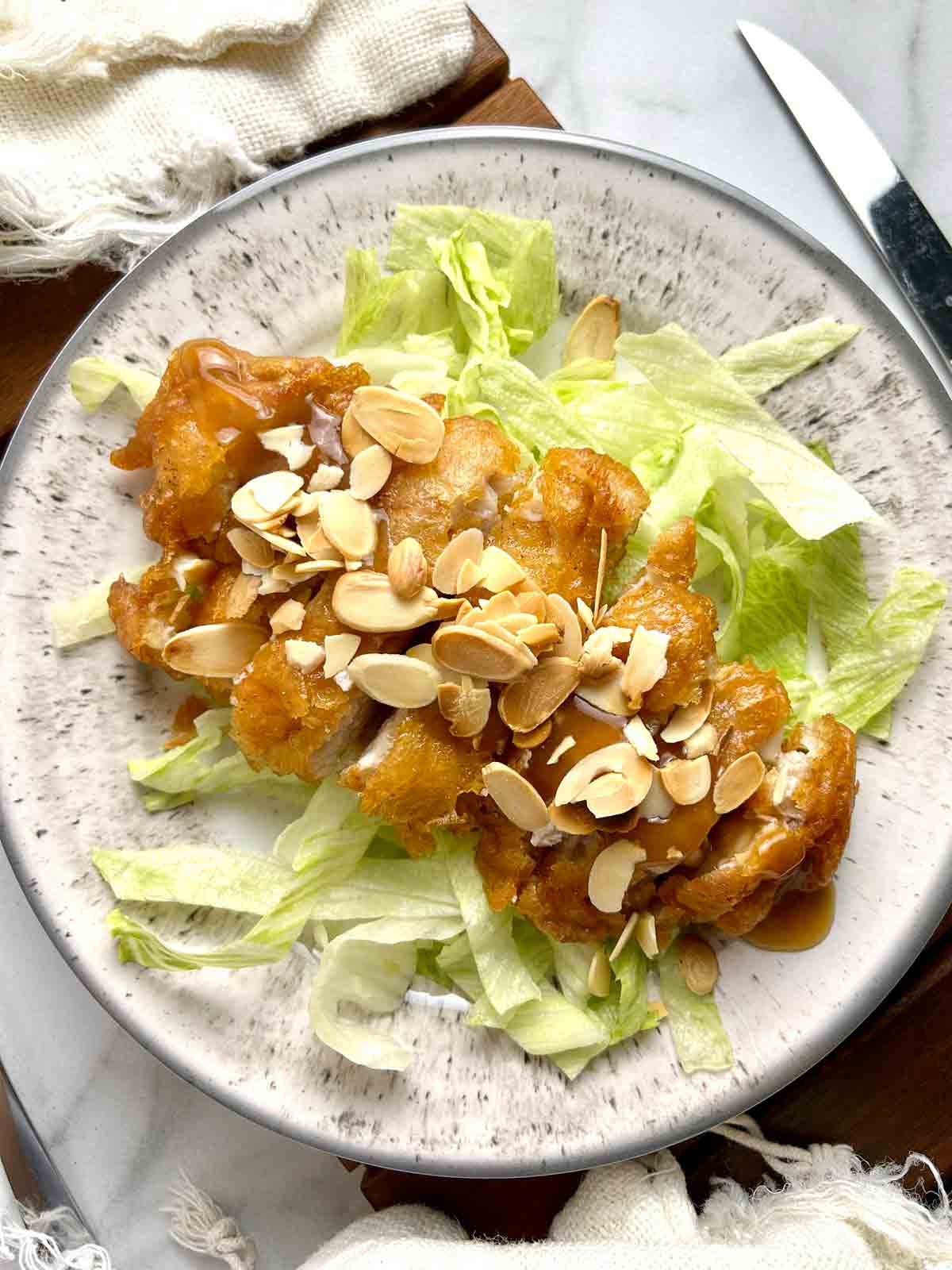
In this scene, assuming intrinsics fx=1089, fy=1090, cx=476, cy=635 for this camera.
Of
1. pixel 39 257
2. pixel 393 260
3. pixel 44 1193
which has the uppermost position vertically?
pixel 39 257

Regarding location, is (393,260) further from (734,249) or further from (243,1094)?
(243,1094)

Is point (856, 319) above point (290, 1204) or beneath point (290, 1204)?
above

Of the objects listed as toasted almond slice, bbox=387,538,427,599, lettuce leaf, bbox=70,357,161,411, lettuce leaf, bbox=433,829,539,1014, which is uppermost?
lettuce leaf, bbox=70,357,161,411

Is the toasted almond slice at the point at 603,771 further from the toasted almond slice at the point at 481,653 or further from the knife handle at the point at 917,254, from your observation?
the knife handle at the point at 917,254

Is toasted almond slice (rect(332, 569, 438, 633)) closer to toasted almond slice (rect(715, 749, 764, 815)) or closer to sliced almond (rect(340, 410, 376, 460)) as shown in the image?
sliced almond (rect(340, 410, 376, 460))

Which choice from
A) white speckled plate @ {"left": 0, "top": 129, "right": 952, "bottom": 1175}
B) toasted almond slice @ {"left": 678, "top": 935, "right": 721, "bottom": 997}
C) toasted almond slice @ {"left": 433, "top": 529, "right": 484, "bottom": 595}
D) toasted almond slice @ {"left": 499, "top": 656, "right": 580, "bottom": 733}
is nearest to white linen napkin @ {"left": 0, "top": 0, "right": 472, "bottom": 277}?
white speckled plate @ {"left": 0, "top": 129, "right": 952, "bottom": 1175}

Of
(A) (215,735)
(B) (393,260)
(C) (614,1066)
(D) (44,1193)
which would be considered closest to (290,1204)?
(D) (44,1193)

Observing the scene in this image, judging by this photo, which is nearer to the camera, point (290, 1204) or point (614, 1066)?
point (614, 1066)
